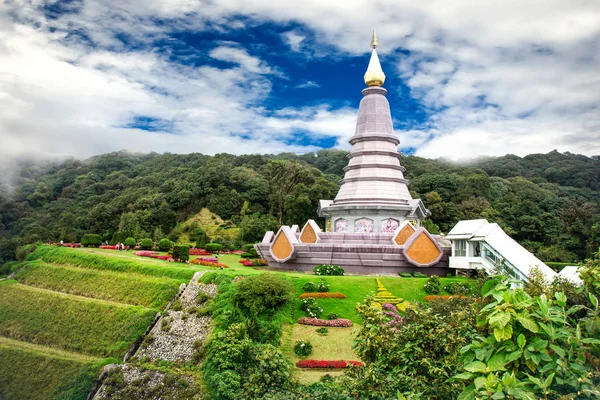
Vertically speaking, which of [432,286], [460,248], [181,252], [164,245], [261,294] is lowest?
[261,294]

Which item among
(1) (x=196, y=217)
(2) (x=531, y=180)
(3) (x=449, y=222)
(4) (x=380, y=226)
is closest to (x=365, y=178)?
(4) (x=380, y=226)

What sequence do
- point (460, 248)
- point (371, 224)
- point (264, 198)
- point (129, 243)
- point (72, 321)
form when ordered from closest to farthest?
point (72, 321) → point (460, 248) → point (371, 224) → point (129, 243) → point (264, 198)

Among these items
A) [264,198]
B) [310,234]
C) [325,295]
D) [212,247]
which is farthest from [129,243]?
[264,198]

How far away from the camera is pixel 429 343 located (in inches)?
348

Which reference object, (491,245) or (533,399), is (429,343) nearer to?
(533,399)

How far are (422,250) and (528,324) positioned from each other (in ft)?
74.5

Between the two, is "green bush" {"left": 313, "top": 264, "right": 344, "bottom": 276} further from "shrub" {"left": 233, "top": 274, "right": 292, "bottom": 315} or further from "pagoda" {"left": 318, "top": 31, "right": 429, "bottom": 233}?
"shrub" {"left": 233, "top": 274, "right": 292, "bottom": 315}

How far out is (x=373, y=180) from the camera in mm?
30891

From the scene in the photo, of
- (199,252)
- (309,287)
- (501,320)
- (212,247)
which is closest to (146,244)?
(199,252)

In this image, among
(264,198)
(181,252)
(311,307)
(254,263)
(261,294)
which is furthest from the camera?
(264,198)

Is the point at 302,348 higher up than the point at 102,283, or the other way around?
the point at 102,283

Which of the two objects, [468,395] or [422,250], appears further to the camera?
[422,250]

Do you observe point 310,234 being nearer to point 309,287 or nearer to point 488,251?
point 309,287

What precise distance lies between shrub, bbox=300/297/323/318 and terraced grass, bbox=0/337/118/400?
8449 millimetres
